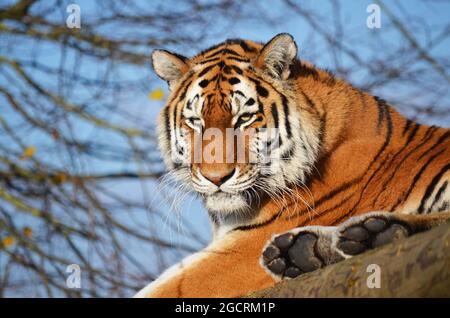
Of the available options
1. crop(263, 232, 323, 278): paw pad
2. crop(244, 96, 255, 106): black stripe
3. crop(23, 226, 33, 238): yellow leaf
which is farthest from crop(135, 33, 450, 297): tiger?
crop(23, 226, 33, 238): yellow leaf

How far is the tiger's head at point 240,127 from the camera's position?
9.30ft

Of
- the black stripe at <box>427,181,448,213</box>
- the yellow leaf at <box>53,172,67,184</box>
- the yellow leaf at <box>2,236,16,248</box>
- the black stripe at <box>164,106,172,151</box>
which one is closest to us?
the black stripe at <box>427,181,448,213</box>

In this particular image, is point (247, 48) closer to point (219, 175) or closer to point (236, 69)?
point (236, 69)

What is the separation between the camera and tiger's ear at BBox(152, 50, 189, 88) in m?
3.13

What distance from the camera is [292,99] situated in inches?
117

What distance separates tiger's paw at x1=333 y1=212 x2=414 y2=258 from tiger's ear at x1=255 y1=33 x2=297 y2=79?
1.00 metres

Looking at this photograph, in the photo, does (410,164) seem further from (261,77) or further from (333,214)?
(261,77)

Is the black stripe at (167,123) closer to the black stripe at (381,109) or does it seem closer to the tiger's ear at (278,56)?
the tiger's ear at (278,56)

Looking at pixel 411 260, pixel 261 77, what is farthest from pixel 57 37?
pixel 411 260

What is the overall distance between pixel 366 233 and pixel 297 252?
267mm

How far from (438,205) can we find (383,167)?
1.05 ft

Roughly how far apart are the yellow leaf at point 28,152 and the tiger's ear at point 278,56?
139 cm

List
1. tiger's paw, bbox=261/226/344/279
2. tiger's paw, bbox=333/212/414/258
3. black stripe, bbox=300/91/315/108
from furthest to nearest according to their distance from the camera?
black stripe, bbox=300/91/315/108 < tiger's paw, bbox=261/226/344/279 < tiger's paw, bbox=333/212/414/258

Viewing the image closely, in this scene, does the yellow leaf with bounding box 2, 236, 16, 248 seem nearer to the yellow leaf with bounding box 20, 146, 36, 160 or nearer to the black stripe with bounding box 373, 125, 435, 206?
the yellow leaf with bounding box 20, 146, 36, 160
